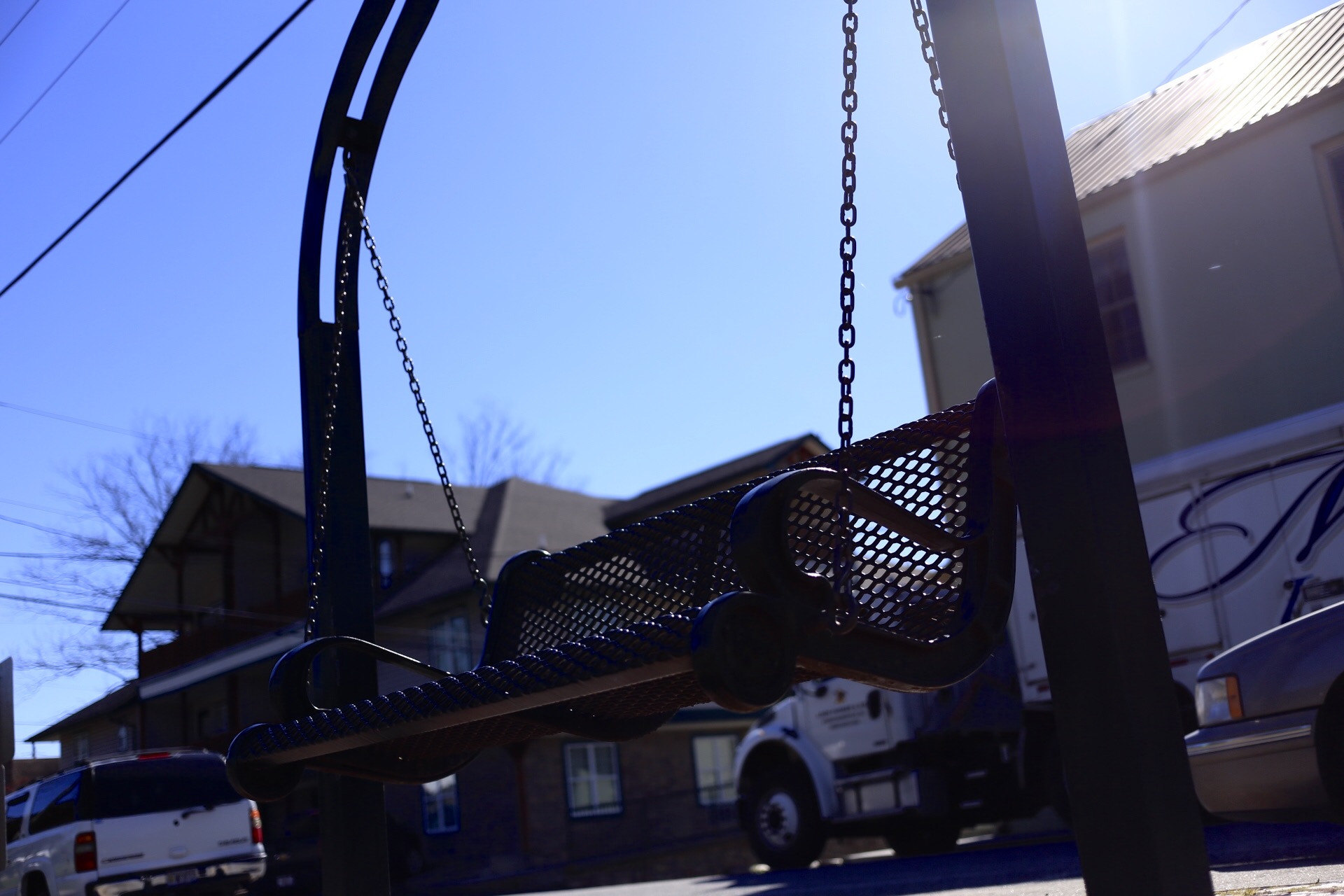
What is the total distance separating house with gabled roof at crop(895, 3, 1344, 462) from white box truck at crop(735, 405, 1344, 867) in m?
3.83

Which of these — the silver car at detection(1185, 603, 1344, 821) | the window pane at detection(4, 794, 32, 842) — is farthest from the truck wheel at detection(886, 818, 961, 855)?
the window pane at detection(4, 794, 32, 842)

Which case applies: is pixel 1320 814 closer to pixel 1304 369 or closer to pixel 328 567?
pixel 328 567

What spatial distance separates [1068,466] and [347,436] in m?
2.74

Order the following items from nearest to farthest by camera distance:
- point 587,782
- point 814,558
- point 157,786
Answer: point 814,558 → point 157,786 → point 587,782

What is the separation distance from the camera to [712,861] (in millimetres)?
23859

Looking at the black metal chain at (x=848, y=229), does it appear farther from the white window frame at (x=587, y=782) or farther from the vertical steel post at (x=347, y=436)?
the white window frame at (x=587, y=782)

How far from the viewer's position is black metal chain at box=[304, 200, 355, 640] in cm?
380

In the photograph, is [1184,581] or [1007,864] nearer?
[1007,864]

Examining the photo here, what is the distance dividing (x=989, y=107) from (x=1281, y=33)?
17.1 meters

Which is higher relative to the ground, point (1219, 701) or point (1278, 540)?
point (1278, 540)

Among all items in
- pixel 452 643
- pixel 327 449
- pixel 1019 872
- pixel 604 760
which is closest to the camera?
pixel 327 449

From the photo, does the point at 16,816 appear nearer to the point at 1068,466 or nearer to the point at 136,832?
the point at 136,832

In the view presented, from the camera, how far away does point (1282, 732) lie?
17.7 ft

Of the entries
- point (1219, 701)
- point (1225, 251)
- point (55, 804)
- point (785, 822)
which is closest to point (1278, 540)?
point (1219, 701)
